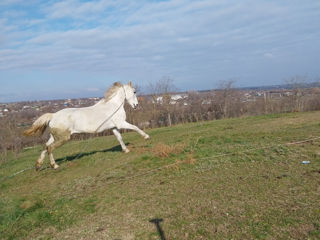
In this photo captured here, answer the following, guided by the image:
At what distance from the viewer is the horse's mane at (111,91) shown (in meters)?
8.77

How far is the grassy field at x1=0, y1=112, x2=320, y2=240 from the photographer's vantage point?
11.5 ft

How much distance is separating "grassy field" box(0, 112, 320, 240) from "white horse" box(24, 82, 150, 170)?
1.02 metres

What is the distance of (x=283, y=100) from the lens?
97.5 ft

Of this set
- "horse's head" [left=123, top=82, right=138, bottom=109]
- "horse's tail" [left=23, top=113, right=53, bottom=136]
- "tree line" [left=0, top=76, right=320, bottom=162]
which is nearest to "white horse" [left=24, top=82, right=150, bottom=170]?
"horse's tail" [left=23, top=113, right=53, bottom=136]

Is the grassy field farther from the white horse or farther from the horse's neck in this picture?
the horse's neck

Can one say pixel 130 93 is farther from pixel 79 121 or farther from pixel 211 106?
pixel 211 106

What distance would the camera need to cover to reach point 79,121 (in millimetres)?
7812

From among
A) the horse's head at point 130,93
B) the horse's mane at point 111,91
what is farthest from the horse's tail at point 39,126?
the horse's head at point 130,93

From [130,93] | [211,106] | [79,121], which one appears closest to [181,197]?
[79,121]

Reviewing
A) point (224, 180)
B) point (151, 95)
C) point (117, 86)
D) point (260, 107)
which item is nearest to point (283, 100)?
point (260, 107)

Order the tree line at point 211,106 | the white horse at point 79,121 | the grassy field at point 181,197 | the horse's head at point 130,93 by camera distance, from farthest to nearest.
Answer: the tree line at point 211,106 < the horse's head at point 130,93 < the white horse at point 79,121 < the grassy field at point 181,197

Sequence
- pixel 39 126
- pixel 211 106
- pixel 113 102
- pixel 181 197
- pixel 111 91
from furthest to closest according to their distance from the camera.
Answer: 1. pixel 211 106
2. pixel 111 91
3. pixel 113 102
4. pixel 39 126
5. pixel 181 197

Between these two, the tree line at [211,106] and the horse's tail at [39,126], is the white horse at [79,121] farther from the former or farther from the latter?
the tree line at [211,106]

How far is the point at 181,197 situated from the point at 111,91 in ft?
17.7
